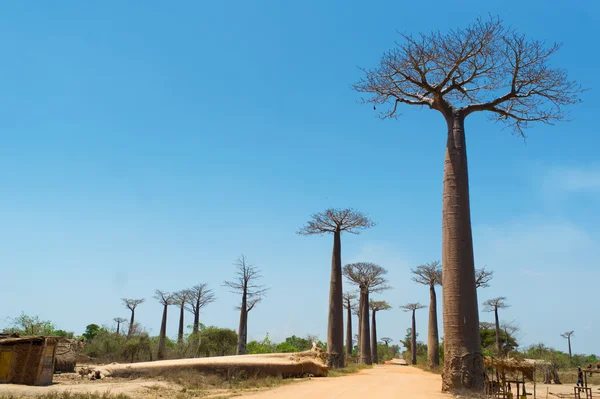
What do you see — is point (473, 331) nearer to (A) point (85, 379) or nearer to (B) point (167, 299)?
(A) point (85, 379)

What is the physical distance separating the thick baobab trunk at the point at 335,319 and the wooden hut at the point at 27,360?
9419 millimetres

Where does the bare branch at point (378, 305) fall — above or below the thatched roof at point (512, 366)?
above

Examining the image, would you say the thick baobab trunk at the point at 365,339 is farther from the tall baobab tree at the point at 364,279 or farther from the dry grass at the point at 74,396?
the dry grass at the point at 74,396

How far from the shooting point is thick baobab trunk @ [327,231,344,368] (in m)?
17.2

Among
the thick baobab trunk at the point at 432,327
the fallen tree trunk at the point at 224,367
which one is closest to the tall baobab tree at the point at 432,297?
the thick baobab trunk at the point at 432,327

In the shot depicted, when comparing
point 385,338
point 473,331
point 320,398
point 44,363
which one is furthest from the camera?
point 385,338

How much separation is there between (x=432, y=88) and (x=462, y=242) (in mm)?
3466

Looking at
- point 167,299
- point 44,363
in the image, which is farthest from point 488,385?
point 167,299

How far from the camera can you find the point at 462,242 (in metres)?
8.84

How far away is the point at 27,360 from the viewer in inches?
418

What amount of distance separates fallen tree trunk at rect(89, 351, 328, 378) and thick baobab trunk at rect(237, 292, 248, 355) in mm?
8190

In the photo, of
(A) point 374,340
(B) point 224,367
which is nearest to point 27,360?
(B) point 224,367

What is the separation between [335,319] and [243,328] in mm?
5939

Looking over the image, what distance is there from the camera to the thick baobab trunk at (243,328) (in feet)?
68.4
